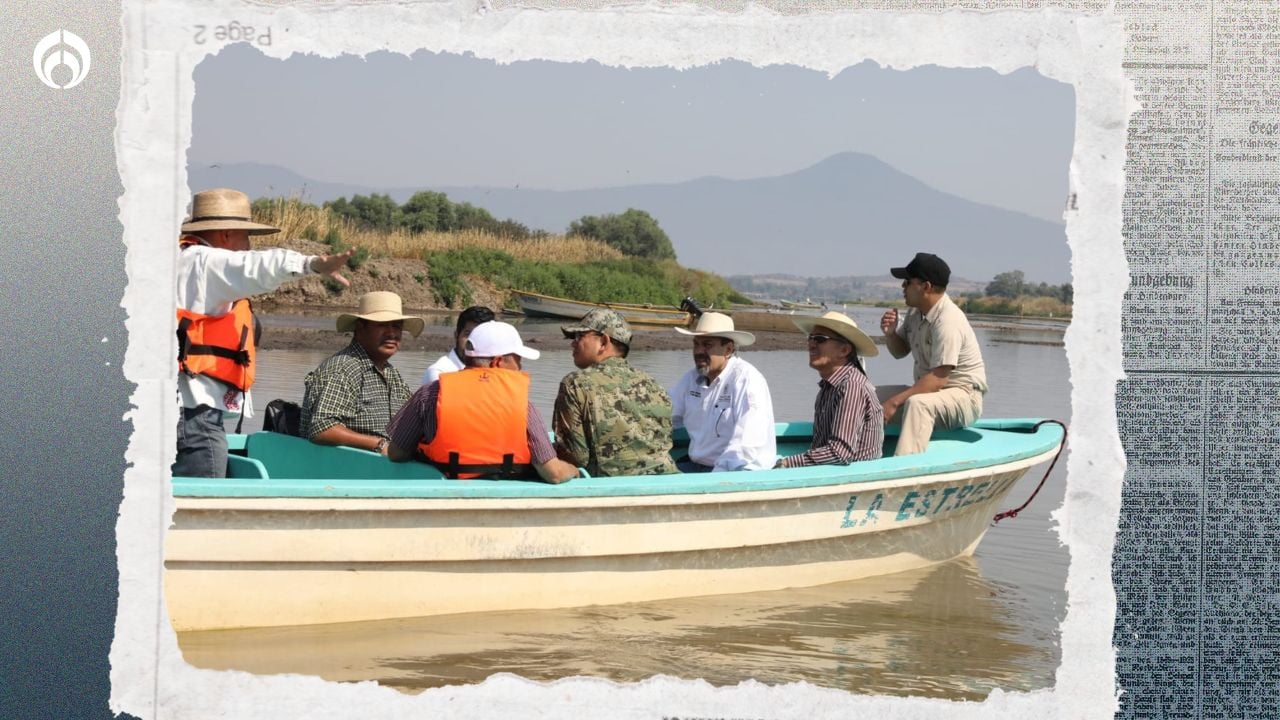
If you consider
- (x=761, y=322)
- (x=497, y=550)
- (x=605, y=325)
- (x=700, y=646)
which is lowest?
(x=700, y=646)

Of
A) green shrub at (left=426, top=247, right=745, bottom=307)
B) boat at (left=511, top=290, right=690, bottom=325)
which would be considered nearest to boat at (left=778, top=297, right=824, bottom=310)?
green shrub at (left=426, top=247, right=745, bottom=307)

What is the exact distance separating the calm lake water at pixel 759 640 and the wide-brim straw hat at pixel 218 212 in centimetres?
167

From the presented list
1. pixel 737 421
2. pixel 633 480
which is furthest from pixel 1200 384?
pixel 633 480

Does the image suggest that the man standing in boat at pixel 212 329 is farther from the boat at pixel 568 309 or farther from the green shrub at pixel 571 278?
the green shrub at pixel 571 278

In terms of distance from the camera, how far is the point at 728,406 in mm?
6508

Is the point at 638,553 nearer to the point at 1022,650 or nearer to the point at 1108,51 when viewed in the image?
the point at 1022,650

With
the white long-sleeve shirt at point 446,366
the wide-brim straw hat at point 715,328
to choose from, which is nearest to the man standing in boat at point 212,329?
the white long-sleeve shirt at point 446,366

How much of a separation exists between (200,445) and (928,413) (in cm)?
387

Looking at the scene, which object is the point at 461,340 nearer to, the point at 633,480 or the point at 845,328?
the point at 633,480

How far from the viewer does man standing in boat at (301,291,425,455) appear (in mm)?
6051

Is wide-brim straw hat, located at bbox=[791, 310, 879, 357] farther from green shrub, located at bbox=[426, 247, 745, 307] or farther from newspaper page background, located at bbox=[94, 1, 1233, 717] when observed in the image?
green shrub, located at bbox=[426, 247, 745, 307]

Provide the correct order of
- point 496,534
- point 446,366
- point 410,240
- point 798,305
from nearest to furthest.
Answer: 1. point 496,534
2. point 446,366
3. point 410,240
4. point 798,305

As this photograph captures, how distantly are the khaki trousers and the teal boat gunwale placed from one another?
0.35 ft

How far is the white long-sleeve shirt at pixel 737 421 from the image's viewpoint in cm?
644
